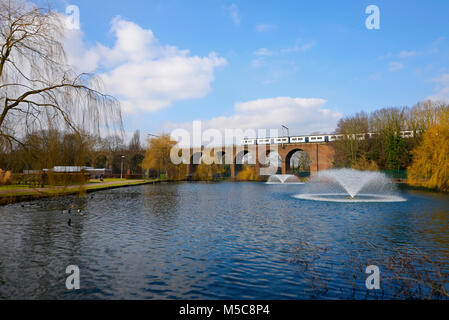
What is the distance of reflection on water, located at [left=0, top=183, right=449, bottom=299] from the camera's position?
5.47 meters

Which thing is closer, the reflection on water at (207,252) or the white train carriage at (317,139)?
the reflection on water at (207,252)

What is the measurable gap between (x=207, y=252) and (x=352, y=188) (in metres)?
21.2

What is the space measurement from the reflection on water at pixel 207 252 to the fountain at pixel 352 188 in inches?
321

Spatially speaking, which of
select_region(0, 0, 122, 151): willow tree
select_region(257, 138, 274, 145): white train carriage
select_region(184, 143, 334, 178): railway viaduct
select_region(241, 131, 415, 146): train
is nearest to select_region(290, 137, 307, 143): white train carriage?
select_region(241, 131, 415, 146): train

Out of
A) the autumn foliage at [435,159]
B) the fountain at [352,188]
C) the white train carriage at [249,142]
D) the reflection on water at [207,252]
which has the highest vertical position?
the white train carriage at [249,142]

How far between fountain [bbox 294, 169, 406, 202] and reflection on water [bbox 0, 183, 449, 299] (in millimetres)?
8160

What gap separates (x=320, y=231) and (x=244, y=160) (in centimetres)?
6697

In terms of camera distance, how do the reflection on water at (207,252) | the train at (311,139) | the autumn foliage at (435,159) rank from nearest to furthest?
1. the reflection on water at (207,252)
2. the autumn foliage at (435,159)
3. the train at (311,139)

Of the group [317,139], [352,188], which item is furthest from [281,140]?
[352,188]

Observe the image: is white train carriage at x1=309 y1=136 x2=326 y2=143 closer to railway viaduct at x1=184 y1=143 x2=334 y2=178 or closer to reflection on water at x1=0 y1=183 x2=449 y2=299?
railway viaduct at x1=184 y1=143 x2=334 y2=178

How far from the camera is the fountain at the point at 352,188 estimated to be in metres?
21.9

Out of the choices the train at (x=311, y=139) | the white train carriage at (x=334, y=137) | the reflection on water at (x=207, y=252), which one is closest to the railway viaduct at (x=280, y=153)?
the train at (x=311, y=139)

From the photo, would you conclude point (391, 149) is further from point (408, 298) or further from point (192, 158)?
point (408, 298)

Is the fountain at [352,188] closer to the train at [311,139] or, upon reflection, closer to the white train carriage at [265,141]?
the train at [311,139]
